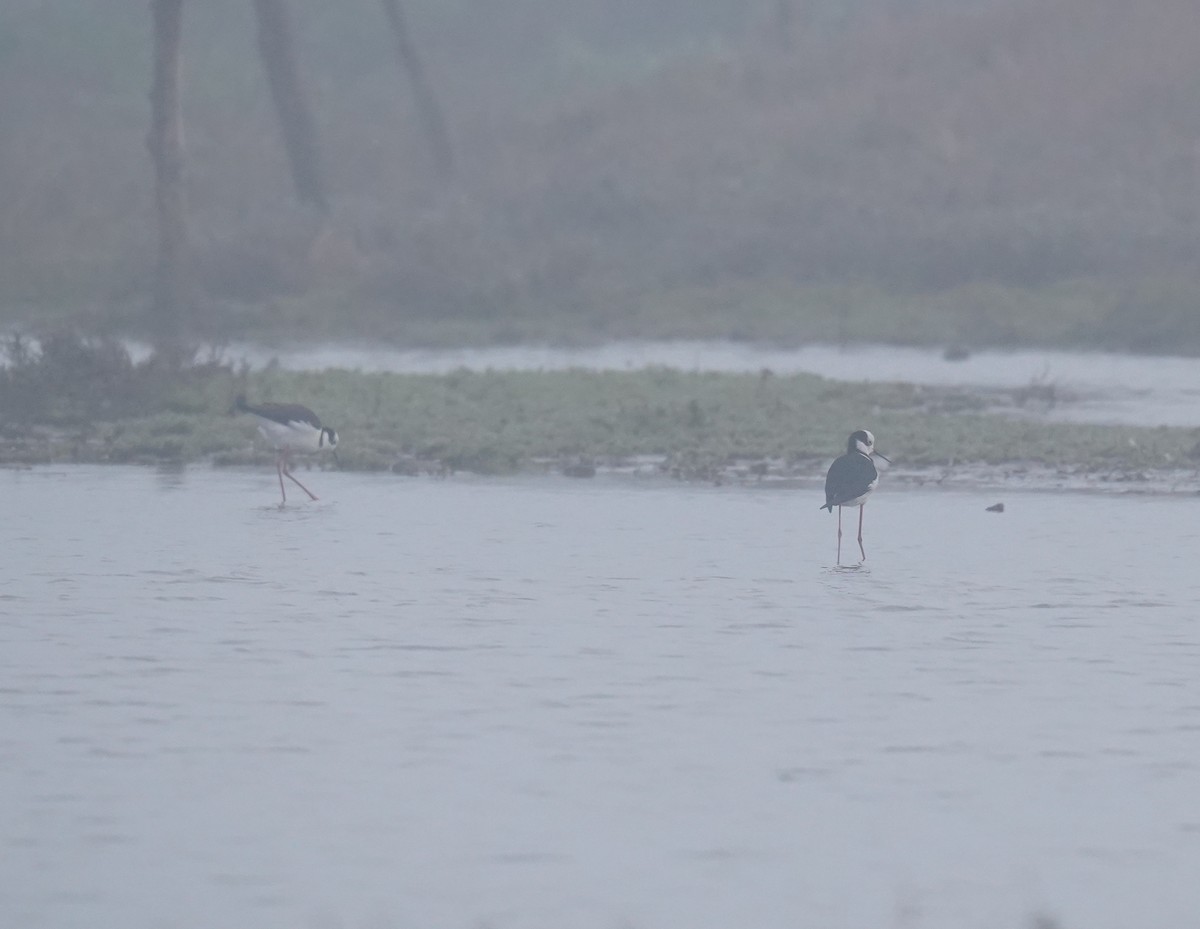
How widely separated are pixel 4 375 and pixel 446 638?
9519mm

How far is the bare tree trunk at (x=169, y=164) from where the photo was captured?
994 inches

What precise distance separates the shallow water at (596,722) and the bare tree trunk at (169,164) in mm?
11820

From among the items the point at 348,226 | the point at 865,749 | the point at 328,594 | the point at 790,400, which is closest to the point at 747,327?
the point at 348,226

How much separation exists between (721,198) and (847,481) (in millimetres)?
22529

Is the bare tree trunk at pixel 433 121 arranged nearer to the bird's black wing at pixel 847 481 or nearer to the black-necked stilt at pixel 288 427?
the black-necked stilt at pixel 288 427

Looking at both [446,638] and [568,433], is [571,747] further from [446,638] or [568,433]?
Result: [568,433]

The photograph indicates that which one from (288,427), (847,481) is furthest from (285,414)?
(847,481)

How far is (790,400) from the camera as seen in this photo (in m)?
19.4

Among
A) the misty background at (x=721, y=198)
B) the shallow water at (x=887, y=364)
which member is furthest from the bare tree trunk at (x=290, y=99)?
the shallow water at (x=887, y=364)

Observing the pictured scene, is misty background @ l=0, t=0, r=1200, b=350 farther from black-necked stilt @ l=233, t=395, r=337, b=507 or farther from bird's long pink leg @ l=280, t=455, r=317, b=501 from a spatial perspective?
black-necked stilt @ l=233, t=395, r=337, b=507

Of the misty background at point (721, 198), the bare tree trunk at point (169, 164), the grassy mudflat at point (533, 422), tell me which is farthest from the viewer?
the misty background at point (721, 198)

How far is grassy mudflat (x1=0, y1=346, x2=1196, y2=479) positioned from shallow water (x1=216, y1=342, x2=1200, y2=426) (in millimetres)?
1799

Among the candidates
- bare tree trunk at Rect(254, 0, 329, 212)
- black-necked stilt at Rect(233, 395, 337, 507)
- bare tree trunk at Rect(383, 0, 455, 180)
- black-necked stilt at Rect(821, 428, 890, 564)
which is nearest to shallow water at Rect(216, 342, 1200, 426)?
black-necked stilt at Rect(233, 395, 337, 507)

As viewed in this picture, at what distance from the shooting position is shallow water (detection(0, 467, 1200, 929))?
6.92 m
